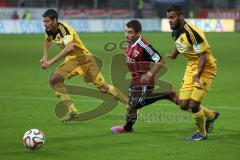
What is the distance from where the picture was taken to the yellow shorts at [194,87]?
33.7 feet

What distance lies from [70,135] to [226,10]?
48639 mm

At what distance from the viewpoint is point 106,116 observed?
43.4 ft

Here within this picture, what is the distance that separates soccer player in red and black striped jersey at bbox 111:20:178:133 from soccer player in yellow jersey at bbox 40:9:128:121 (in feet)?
5.15

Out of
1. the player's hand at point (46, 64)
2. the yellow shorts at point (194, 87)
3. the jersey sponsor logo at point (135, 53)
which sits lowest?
the yellow shorts at point (194, 87)

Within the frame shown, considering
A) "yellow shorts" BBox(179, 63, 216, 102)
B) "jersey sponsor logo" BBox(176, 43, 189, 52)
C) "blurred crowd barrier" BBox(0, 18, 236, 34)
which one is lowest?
"blurred crowd barrier" BBox(0, 18, 236, 34)

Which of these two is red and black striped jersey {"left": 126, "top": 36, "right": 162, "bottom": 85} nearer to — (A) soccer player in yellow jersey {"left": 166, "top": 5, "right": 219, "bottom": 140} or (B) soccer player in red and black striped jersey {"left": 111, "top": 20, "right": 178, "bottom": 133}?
(B) soccer player in red and black striped jersey {"left": 111, "top": 20, "right": 178, "bottom": 133}

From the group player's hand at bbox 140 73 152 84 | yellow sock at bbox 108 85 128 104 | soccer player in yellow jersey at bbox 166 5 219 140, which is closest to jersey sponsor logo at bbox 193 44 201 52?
soccer player in yellow jersey at bbox 166 5 219 140

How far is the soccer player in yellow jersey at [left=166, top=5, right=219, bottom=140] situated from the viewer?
10.1 metres

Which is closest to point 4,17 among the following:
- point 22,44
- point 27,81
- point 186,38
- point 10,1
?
point 10,1

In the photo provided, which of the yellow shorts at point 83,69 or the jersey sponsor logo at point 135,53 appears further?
the yellow shorts at point 83,69

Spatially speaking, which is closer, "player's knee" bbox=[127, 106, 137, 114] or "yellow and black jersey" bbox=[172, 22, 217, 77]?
"yellow and black jersey" bbox=[172, 22, 217, 77]

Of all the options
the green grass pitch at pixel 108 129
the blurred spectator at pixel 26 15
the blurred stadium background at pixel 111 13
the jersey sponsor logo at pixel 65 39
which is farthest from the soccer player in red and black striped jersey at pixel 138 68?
the blurred spectator at pixel 26 15

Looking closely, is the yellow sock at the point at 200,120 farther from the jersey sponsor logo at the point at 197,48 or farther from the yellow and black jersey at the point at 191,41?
Result: the jersey sponsor logo at the point at 197,48

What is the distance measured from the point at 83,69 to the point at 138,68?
90.2 inches
